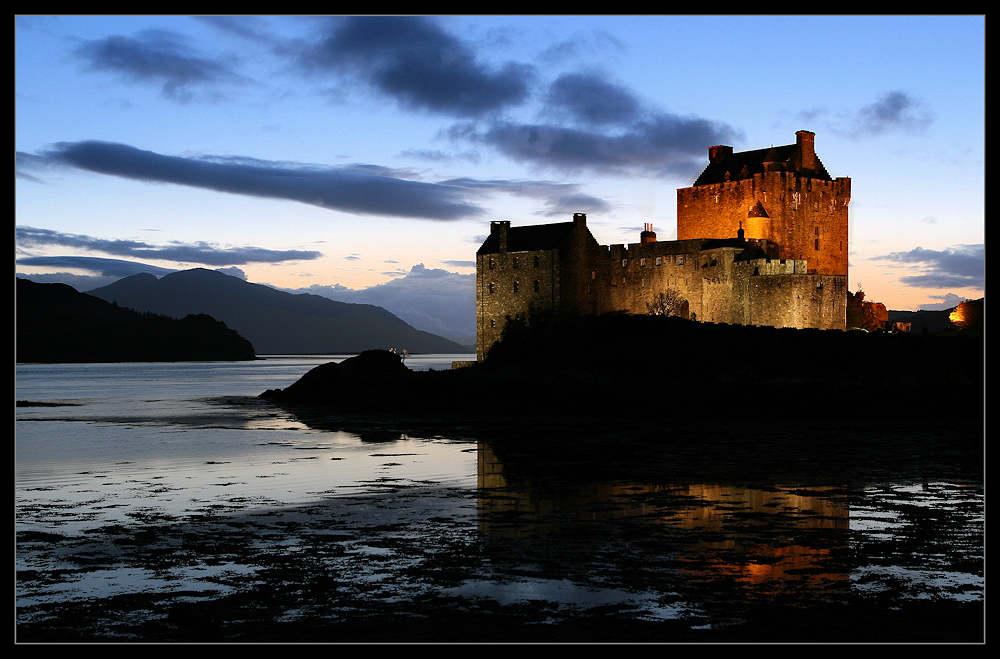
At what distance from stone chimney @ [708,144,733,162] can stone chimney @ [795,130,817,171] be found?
14.9 feet

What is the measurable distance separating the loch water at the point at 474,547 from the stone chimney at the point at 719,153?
4130 centimetres

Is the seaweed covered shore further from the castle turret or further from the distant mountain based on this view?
the distant mountain

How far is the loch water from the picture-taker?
25.0 feet

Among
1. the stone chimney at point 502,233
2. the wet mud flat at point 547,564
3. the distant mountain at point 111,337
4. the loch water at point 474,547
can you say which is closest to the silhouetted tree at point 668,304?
the stone chimney at point 502,233

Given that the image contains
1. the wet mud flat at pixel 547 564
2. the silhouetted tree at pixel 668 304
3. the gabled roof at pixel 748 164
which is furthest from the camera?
the gabled roof at pixel 748 164

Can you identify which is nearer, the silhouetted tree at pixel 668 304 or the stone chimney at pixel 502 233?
the silhouetted tree at pixel 668 304

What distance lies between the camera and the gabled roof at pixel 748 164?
178 ft

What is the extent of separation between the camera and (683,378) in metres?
36.8

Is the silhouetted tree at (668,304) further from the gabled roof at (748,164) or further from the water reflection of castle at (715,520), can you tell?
the water reflection of castle at (715,520)

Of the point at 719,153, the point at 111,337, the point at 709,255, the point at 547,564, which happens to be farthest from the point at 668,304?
the point at 111,337

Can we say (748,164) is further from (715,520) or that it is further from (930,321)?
(715,520)
